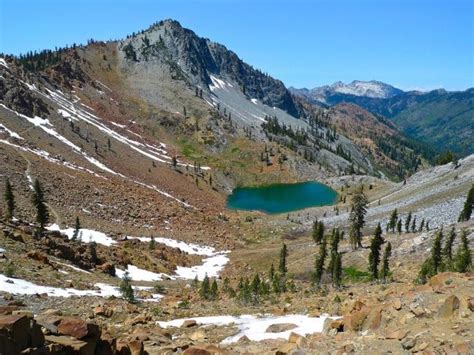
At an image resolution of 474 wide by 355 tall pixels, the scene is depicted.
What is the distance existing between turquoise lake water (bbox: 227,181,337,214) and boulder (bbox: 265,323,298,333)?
114m

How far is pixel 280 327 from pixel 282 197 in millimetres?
137513

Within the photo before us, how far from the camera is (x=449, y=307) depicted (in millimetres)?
17688

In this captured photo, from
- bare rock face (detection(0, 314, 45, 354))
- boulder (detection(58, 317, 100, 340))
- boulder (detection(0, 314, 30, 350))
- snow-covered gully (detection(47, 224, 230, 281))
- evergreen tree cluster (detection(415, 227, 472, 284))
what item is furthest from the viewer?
snow-covered gully (detection(47, 224, 230, 281))

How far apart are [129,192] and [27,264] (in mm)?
61361

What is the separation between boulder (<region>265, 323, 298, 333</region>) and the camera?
22.6m

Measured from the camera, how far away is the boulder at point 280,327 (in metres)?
22.6

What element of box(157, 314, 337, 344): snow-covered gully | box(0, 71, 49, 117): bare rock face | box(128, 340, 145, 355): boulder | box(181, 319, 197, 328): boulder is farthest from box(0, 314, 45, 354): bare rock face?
box(0, 71, 49, 117): bare rock face

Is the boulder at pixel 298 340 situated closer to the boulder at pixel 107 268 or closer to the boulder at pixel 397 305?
the boulder at pixel 397 305

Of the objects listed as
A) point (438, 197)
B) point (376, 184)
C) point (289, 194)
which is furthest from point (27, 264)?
point (376, 184)

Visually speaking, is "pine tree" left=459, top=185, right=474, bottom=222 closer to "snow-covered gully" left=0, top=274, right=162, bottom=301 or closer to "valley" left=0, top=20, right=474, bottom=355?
"valley" left=0, top=20, right=474, bottom=355

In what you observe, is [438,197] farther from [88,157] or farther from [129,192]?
[88,157]

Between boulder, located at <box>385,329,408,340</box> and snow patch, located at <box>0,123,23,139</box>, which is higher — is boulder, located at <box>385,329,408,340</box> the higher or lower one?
the lower one

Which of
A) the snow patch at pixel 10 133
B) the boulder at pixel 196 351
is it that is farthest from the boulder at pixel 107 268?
the snow patch at pixel 10 133

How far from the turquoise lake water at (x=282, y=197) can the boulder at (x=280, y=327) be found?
373ft
